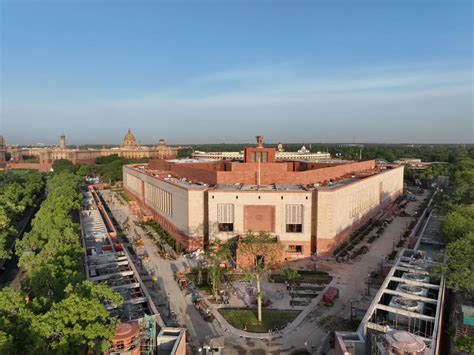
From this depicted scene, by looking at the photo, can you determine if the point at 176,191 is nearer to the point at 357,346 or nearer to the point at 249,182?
the point at 249,182

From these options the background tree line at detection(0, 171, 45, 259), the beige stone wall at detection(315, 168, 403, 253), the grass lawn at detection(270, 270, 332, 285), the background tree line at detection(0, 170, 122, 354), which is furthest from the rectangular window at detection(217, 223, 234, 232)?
the background tree line at detection(0, 171, 45, 259)

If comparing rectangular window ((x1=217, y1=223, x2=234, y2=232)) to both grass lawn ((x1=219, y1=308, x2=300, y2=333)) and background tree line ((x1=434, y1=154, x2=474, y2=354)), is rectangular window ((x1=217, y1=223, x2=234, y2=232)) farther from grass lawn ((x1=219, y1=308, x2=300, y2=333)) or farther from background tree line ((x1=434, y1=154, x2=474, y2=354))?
background tree line ((x1=434, y1=154, x2=474, y2=354))

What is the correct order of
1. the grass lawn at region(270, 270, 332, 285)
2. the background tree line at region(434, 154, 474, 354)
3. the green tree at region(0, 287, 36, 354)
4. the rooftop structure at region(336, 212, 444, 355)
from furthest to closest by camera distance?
the grass lawn at region(270, 270, 332, 285) < the background tree line at region(434, 154, 474, 354) < the rooftop structure at region(336, 212, 444, 355) < the green tree at region(0, 287, 36, 354)

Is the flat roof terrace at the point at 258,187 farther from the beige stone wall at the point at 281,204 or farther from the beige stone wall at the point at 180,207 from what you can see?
the beige stone wall at the point at 180,207

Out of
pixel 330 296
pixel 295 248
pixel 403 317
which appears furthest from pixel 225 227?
pixel 403 317

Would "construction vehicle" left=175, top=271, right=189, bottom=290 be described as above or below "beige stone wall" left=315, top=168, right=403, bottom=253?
below

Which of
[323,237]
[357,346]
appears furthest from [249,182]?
[357,346]
